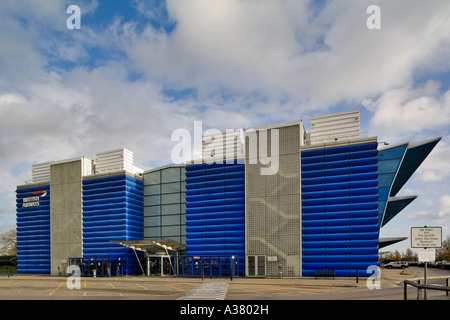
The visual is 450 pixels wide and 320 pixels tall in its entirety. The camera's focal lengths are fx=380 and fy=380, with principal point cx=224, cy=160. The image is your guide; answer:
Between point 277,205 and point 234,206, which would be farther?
point 234,206

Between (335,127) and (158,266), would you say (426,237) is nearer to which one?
(335,127)

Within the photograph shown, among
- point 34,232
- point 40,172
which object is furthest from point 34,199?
point 34,232

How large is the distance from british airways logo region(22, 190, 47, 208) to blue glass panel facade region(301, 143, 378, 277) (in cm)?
4408


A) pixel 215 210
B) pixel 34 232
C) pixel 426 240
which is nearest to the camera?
pixel 426 240

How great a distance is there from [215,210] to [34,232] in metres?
34.2

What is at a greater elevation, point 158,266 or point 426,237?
point 426,237

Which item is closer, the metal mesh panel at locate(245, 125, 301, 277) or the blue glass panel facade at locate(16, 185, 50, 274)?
the metal mesh panel at locate(245, 125, 301, 277)

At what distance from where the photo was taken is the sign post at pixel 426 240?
14500mm

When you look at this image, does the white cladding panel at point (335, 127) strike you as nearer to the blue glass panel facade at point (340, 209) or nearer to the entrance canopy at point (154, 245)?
the blue glass panel facade at point (340, 209)

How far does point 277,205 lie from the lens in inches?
1757

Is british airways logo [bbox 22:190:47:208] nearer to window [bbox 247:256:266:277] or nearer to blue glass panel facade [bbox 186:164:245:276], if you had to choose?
blue glass panel facade [bbox 186:164:245:276]

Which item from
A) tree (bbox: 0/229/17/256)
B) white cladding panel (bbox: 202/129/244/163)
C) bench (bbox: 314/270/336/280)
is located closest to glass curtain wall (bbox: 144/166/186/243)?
white cladding panel (bbox: 202/129/244/163)

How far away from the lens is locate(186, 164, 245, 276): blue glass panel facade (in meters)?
47.2
